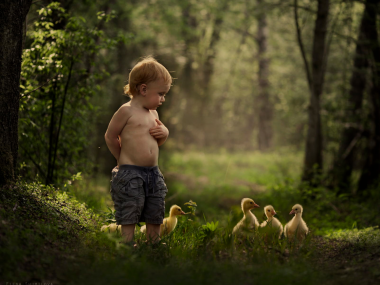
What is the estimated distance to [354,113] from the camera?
9.67 meters

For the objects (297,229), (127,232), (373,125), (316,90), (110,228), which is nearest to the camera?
(127,232)

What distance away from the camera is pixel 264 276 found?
3.31 metres

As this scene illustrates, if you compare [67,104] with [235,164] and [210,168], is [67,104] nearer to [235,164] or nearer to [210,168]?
[210,168]

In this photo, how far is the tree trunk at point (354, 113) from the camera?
9038mm

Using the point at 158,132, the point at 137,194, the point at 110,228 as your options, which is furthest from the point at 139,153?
the point at 110,228

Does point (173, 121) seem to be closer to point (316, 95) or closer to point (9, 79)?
point (316, 95)

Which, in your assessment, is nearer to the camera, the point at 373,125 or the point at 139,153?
the point at 139,153

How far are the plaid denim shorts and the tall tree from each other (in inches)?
218

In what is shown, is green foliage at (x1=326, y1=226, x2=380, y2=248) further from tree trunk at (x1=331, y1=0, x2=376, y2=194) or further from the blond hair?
tree trunk at (x1=331, y1=0, x2=376, y2=194)

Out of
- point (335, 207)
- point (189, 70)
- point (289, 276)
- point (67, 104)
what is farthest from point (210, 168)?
point (289, 276)

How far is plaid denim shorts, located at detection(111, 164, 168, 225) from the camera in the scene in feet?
13.6

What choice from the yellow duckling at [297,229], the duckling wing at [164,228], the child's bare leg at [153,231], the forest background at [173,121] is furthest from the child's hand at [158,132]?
the yellow duckling at [297,229]

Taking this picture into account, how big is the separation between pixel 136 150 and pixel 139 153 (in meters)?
0.05

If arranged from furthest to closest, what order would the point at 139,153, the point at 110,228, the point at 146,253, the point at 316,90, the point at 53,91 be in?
the point at 316,90
the point at 53,91
the point at 110,228
the point at 139,153
the point at 146,253
